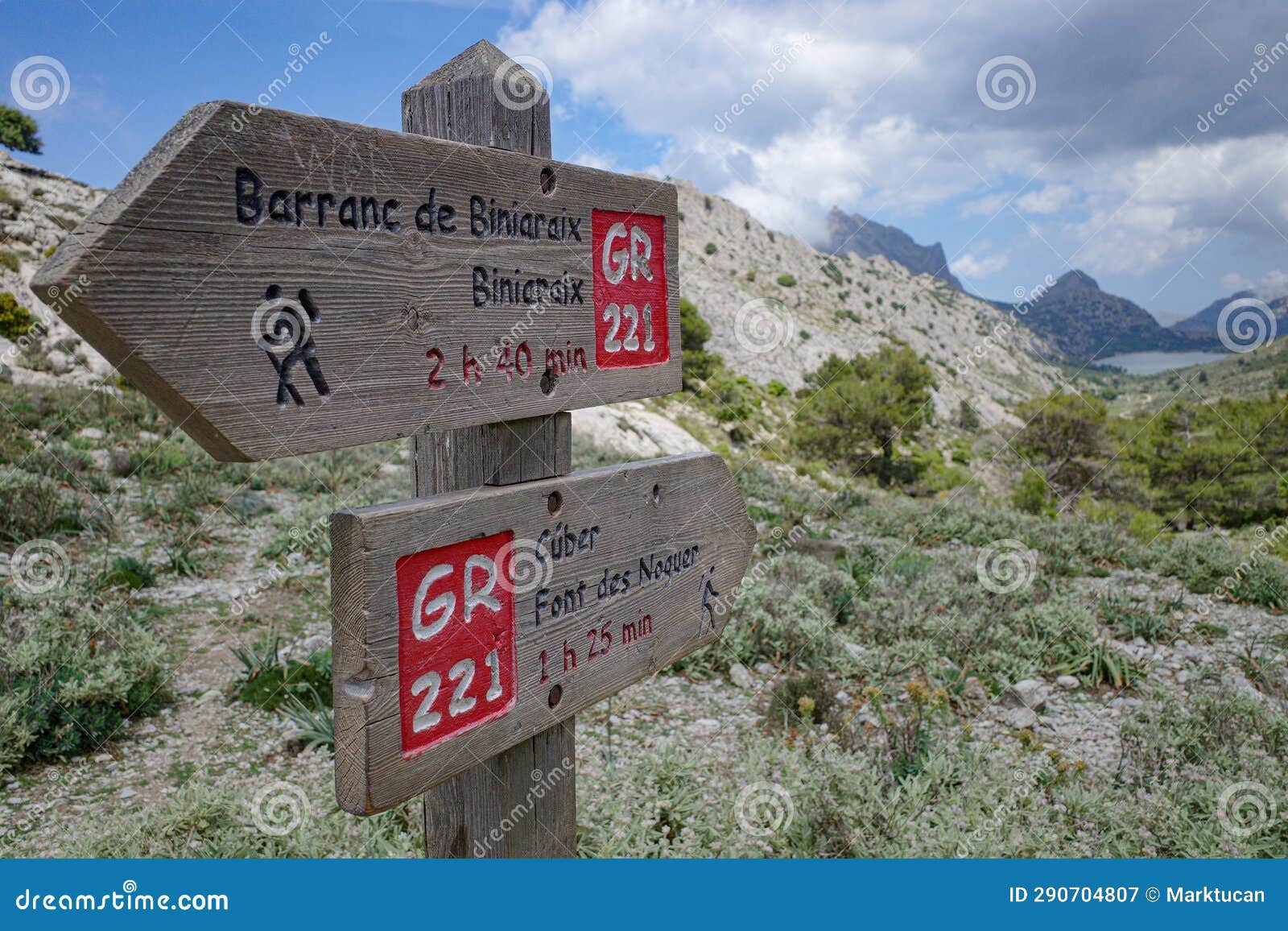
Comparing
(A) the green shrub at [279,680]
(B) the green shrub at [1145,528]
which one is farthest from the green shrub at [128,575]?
(B) the green shrub at [1145,528]

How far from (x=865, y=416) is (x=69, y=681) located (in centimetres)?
2381

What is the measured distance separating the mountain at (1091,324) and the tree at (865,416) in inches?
3580

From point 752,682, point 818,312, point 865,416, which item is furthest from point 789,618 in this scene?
point 818,312

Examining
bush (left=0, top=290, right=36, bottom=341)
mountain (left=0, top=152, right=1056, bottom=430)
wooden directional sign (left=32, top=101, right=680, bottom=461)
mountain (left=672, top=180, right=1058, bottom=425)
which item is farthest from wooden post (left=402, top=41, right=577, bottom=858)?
mountain (left=672, top=180, right=1058, bottom=425)

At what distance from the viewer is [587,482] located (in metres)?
1.68

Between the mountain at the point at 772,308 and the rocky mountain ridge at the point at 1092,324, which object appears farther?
the rocky mountain ridge at the point at 1092,324

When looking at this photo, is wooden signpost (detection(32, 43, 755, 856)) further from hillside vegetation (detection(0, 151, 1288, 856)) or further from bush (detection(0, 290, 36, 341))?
bush (detection(0, 290, 36, 341))

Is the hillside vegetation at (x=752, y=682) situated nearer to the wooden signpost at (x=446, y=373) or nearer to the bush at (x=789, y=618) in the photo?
the bush at (x=789, y=618)

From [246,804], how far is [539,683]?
7.19ft

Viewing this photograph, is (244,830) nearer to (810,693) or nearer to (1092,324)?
(810,693)

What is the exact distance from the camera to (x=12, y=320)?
16.5 m

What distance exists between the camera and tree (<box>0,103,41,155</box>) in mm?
29766

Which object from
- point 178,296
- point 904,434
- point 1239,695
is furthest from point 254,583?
point 904,434

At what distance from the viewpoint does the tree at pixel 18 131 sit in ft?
97.7
